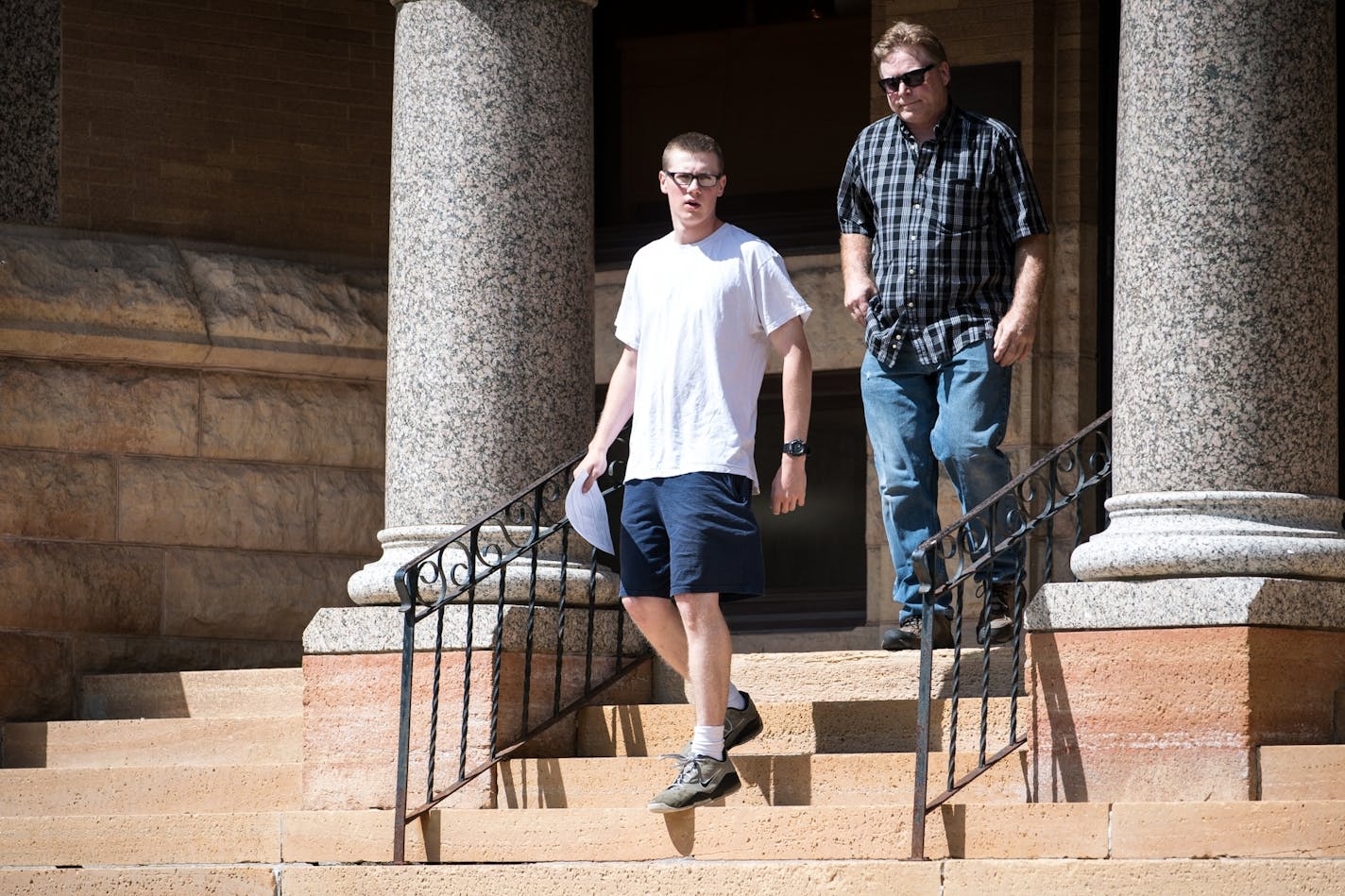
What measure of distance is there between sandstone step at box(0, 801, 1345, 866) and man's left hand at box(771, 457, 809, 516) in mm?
894

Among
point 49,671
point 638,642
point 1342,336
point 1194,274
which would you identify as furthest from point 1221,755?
point 49,671

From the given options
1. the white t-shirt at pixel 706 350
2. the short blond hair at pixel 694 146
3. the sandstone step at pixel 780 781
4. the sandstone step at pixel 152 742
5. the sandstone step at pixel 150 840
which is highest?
the short blond hair at pixel 694 146

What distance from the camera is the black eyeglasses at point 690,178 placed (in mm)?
6922

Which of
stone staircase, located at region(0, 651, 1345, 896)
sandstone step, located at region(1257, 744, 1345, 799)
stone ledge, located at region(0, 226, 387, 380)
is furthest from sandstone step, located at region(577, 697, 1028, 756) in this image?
stone ledge, located at region(0, 226, 387, 380)

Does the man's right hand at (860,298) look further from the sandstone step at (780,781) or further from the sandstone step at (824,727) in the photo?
the sandstone step at (780,781)

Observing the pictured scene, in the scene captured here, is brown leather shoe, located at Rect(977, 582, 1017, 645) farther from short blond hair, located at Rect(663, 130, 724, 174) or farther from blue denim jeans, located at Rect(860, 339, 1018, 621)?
short blond hair, located at Rect(663, 130, 724, 174)

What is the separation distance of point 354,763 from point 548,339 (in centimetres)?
162

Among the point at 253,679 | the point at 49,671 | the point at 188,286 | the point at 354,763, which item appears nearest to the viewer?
the point at 354,763

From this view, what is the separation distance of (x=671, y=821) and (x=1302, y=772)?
5.78ft

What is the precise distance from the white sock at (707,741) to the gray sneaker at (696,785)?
0.6 inches

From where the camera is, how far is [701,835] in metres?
6.62

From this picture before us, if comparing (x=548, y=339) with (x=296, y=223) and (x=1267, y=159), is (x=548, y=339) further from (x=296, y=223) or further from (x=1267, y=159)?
(x=296, y=223)

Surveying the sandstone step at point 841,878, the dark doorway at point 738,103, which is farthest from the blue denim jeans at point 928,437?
the dark doorway at point 738,103

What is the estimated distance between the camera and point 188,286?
10852 millimetres
